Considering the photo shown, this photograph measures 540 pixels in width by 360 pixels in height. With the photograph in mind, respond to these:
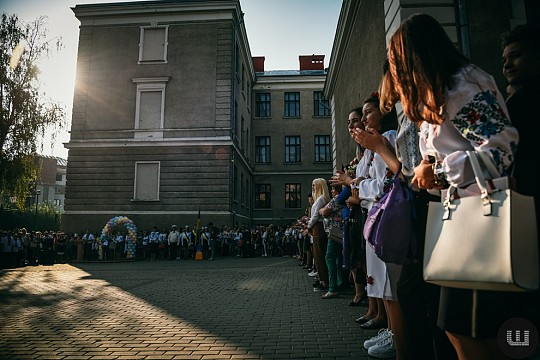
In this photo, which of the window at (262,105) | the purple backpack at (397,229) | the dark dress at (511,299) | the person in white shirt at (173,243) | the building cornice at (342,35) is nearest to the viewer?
the dark dress at (511,299)

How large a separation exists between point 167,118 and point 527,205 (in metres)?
24.3

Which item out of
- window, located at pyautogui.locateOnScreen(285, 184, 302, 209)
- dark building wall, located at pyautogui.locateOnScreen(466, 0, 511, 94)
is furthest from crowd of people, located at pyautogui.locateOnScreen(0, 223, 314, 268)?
dark building wall, located at pyautogui.locateOnScreen(466, 0, 511, 94)

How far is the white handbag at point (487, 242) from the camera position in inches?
46.7

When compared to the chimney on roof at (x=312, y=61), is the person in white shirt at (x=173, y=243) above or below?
below

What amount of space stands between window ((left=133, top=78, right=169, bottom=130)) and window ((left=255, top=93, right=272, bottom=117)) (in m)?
12.9

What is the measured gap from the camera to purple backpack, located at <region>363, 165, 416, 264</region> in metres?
1.96

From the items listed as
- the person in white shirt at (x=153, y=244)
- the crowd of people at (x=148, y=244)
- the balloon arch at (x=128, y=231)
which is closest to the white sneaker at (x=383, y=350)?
the crowd of people at (x=148, y=244)

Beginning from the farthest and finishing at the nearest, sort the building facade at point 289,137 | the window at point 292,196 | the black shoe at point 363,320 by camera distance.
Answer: the building facade at point 289,137
the window at point 292,196
the black shoe at point 363,320

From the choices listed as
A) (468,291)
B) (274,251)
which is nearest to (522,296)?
(468,291)

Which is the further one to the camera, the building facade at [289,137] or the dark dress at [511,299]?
the building facade at [289,137]

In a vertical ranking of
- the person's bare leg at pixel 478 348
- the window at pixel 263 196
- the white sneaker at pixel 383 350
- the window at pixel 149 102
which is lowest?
the white sneaker at pixel 383 350

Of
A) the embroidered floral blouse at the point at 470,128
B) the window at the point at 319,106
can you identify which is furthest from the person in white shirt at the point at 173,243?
the window at the point at 319,106

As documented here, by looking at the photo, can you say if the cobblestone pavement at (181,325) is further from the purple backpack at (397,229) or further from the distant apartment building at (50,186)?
the distant apartment building at (50,186)

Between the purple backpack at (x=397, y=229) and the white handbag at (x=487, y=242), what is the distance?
19.3 inches
